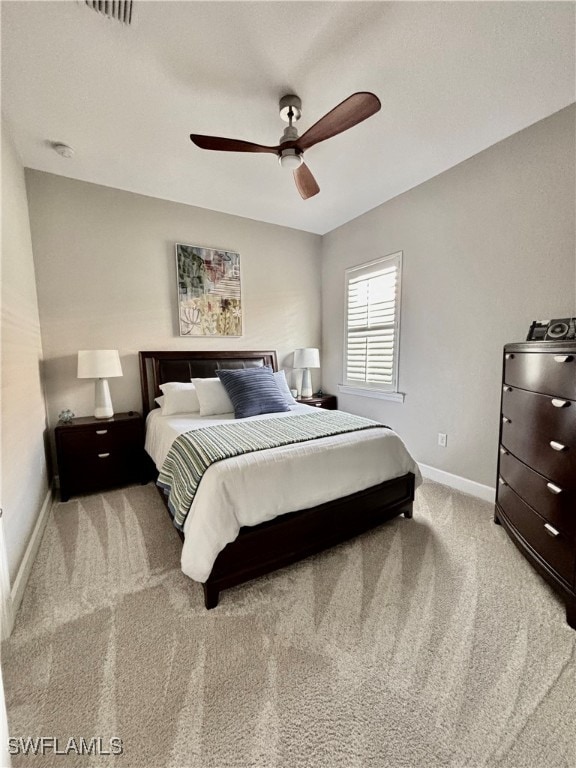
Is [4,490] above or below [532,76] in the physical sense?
below

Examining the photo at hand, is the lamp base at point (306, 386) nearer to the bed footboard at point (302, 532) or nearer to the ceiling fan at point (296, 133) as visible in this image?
the bed footboard at point (302, 532)

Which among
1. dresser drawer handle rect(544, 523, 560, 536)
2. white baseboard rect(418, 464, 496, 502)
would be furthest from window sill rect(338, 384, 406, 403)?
dresser drawer handle rect(544, 523, 560, 536)

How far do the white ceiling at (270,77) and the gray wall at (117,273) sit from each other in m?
0.39

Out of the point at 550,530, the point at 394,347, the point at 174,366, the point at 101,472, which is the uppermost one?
the point at 394,347

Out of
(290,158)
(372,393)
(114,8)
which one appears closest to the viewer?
(114,8)

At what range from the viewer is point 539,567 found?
1.65 metres

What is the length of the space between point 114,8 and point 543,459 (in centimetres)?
305

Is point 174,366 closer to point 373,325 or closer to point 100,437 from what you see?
point 100,437

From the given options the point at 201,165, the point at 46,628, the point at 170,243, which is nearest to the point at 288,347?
the point at 170,243

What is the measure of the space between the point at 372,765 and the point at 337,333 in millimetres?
3669

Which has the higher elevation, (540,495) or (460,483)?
(540,495)

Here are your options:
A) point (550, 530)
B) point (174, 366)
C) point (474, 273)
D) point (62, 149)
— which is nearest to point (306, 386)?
point (174, 366)

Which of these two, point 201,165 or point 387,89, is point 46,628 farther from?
point 387,89

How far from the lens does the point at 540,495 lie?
1.67 metres
